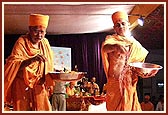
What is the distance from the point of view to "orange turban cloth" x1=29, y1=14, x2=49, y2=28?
2.83m

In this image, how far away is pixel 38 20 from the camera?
283 centimetres

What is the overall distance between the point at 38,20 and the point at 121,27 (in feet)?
1.54

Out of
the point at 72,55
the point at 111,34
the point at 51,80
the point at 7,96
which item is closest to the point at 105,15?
the point at 111,34

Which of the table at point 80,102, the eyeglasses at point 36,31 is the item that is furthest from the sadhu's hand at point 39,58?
the table at point 80,102

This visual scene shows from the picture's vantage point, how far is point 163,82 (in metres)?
2.82

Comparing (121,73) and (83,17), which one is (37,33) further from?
(121,73)

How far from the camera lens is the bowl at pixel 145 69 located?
2838 millimetres

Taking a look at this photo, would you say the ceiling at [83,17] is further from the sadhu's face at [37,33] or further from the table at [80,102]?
the table at [80,102]

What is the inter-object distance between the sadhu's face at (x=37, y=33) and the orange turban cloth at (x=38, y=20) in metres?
0.02

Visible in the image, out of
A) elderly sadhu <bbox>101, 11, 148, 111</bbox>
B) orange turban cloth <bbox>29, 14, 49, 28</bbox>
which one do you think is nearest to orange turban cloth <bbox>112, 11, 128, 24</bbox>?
elderly sadhu <bbox>101, 11, 148, 111</bbox>

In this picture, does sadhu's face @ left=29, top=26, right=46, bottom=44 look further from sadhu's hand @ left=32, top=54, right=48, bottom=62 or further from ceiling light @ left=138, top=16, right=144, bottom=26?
ceiling light @ left=138, top=16, right=144, bottom=26

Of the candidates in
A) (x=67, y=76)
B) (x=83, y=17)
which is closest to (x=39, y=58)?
(x=67, y=76)

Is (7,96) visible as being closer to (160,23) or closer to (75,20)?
(75,20)

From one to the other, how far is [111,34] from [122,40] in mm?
71
